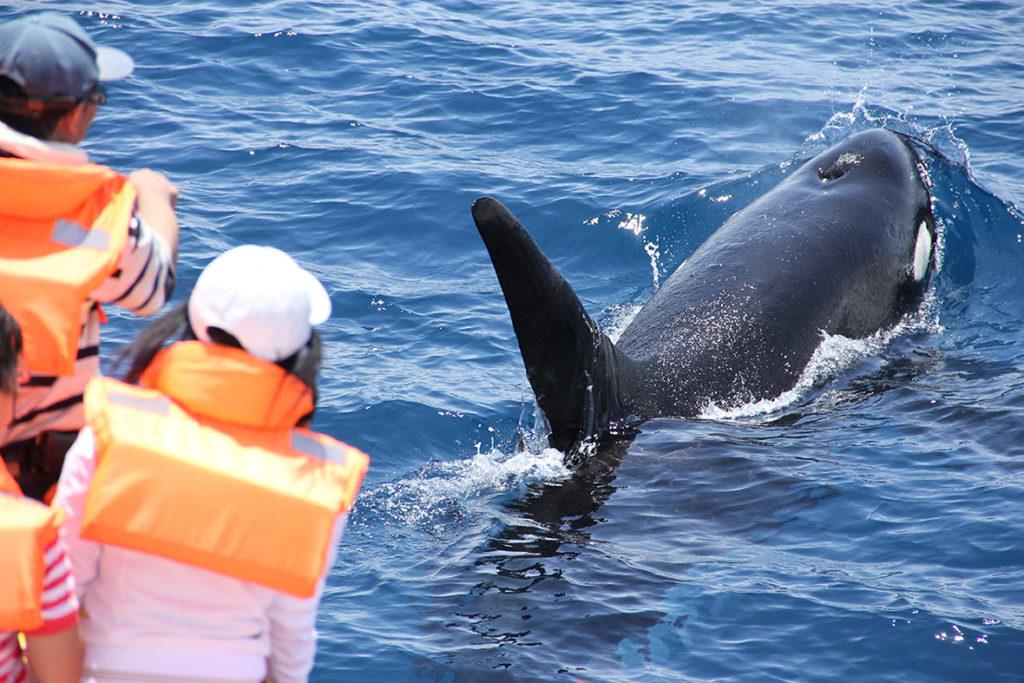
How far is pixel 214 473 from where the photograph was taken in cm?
291

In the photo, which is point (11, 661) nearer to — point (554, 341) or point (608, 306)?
point (554, 341)

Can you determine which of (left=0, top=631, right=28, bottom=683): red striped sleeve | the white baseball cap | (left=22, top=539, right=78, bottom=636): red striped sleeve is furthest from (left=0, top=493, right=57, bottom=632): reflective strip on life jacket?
the white baseball cap

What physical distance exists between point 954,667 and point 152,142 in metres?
11.7

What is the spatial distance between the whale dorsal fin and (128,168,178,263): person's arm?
252cm

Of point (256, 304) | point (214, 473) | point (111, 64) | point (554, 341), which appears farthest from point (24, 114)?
point (554, 341)

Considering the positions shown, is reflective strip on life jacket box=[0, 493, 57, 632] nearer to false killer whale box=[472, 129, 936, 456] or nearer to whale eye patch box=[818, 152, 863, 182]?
false killer whale box=[472, 129, 936, 456]

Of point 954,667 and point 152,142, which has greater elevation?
point 152,142

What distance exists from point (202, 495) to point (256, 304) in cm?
56

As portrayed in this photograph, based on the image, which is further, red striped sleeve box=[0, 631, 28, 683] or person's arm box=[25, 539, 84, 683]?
red striped sleeve box=[0, 631, 28, 683]

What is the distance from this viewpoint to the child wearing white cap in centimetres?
289

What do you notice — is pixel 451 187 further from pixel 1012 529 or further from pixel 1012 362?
pixel 1012 529

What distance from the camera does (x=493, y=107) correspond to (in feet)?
52.6

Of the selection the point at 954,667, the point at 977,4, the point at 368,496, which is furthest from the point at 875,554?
the point at 977,4

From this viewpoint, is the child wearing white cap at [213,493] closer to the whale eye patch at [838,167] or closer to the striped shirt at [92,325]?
the striped shirt at [92,325]
